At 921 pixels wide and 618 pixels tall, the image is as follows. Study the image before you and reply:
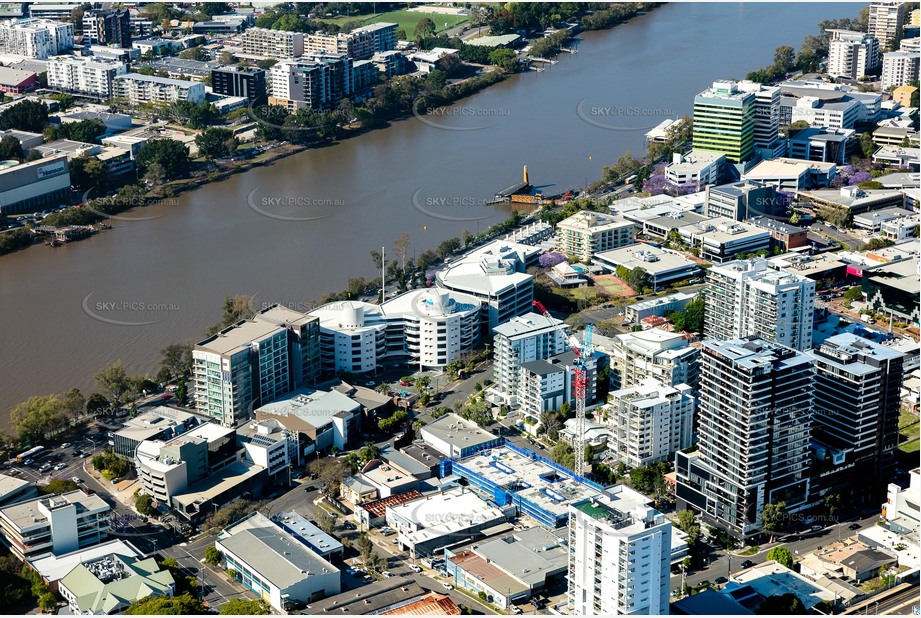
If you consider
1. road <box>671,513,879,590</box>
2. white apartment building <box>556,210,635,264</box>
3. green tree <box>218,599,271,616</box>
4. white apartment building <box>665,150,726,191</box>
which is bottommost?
road <box>671,513,879,590</box>

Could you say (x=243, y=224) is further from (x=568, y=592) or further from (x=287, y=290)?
(x=568, y=592)

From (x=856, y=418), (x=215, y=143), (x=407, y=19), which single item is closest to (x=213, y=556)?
(x=856, y=418)

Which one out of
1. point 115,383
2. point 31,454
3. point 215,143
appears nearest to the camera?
point 31,454

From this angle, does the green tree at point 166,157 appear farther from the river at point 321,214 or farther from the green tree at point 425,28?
the green tree at point 425,28

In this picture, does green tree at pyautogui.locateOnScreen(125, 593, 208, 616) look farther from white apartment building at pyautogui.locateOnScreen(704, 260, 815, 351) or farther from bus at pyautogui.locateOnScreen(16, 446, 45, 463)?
white apartment building at pyautogui.locateOnScreen(704, 260, 815, 351)

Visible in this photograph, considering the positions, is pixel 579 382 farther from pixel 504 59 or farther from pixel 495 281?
pixel 504 59

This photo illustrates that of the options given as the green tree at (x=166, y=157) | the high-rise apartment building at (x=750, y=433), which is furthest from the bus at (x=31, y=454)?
the green tree at (x=166, y=157)

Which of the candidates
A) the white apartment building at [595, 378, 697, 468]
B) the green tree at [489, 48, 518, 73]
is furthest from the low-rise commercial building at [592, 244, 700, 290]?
the green tree at [489, 48, 518, 73]
